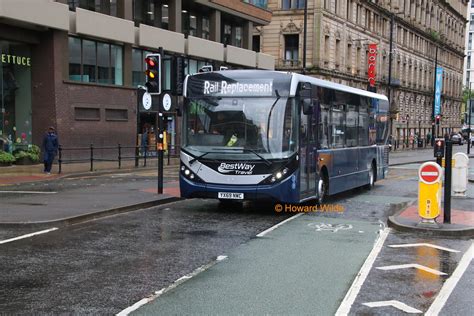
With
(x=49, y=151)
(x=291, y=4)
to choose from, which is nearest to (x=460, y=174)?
(x=49, y=151)

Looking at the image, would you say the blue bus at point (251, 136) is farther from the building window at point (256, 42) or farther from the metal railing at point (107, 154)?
the building window at point (256, 42)

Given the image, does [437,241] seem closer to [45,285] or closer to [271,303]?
[271,303]

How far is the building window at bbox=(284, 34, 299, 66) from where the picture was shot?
59094mm

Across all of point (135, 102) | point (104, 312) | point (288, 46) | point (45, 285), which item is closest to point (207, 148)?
point (45, 285)

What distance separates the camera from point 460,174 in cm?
1642

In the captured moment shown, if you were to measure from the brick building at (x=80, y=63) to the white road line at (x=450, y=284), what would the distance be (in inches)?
833

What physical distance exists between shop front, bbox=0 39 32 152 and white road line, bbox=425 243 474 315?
21878mm

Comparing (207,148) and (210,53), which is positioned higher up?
(210,53)

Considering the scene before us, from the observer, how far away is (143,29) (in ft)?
107

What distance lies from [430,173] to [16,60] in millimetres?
21551

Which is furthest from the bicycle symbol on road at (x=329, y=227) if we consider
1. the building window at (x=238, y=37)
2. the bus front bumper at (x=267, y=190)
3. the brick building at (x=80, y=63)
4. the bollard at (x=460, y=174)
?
the building window at (x=238, y=37)

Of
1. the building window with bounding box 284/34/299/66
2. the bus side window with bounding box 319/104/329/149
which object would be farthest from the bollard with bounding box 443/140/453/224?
the building window with bounding box 284/34/299/66

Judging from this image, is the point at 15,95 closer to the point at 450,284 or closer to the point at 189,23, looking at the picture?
the point at 189,23

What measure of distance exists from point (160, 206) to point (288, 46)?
48.2 meters
